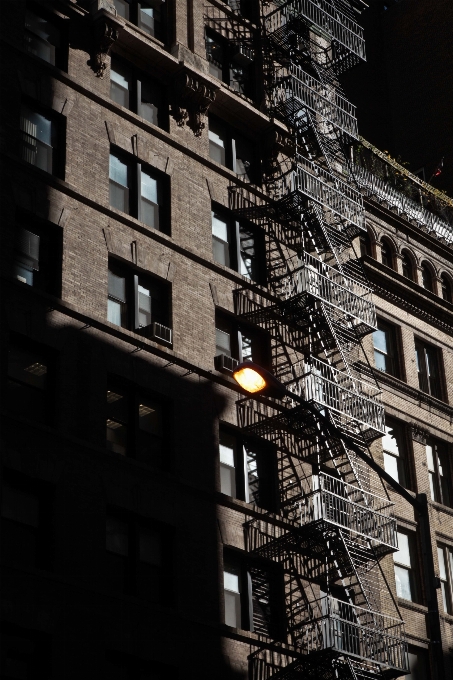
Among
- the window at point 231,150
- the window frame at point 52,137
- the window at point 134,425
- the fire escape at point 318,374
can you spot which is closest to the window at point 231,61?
the fire escape at point 318,374

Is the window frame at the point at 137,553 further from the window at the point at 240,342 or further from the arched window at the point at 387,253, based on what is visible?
the arched window at the point at 387,253

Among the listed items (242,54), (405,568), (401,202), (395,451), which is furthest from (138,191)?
(401,202)

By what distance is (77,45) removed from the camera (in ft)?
119

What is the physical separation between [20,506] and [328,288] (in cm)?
1414

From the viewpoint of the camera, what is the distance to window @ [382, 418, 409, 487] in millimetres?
41031

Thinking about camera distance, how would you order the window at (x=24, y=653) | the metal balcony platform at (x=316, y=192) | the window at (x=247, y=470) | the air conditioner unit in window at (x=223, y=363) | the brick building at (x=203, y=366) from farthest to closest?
the metal balcony platform at (x=316, y=192), the air conditioner unit in window at (x=223, y=363), the window at (x=247, y=470), the brick building at (x=203, y=366), the window at (x=24, y=653)

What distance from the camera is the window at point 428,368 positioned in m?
44.5

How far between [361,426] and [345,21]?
1589cm

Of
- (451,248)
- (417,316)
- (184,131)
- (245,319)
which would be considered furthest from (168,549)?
(451,248)

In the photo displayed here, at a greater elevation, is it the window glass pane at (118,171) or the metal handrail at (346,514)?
the window glass pane at (118,171)

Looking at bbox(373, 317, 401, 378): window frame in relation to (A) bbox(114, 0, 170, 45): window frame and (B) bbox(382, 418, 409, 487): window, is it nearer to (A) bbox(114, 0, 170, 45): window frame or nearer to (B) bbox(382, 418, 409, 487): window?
(B) bbox(382, 418, 409, 487): window

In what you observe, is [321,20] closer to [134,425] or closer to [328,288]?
[328,288]

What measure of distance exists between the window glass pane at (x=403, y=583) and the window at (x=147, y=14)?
17660 millimetres

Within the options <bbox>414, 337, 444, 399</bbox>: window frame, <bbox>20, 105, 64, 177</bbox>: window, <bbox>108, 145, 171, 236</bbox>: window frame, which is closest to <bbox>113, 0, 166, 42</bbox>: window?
<bbox>108, 145, 171, 236</bbox>: window frame
